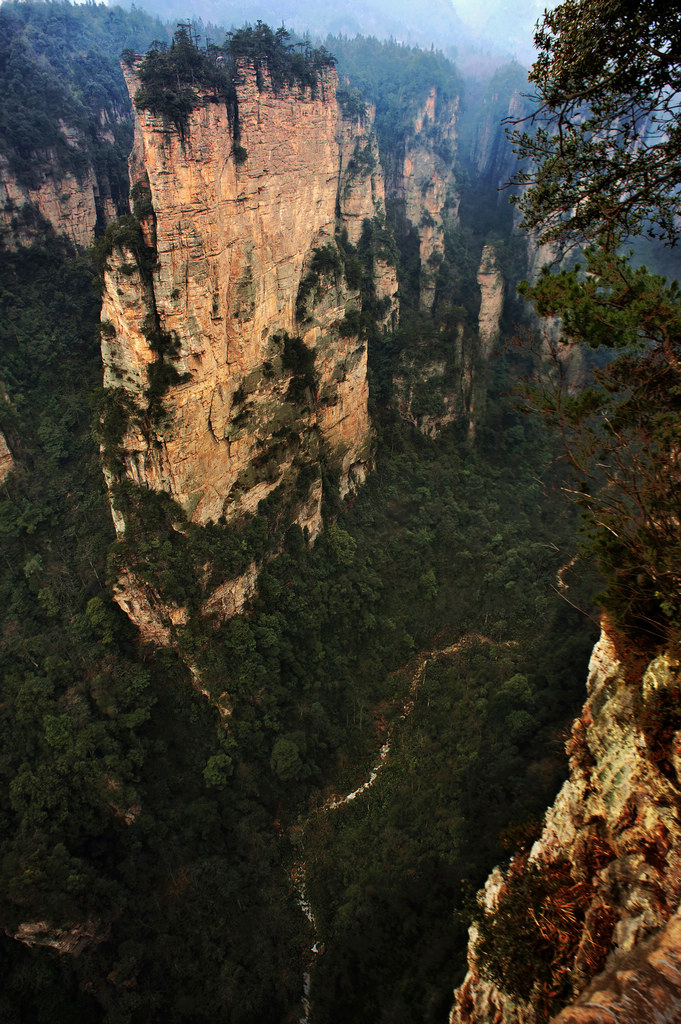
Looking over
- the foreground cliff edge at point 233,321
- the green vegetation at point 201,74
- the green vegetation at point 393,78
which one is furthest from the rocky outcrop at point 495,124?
the green vegetation at point 201,74

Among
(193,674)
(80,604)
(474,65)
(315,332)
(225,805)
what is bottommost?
(225,805)

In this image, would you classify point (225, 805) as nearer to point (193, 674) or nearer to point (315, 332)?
point (193, 674)

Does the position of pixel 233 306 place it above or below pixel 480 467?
above

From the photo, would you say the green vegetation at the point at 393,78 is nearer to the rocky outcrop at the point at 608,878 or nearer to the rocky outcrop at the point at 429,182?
the rocky outcrop at the point at 429,182

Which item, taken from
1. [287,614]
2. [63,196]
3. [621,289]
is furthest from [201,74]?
[287,614]

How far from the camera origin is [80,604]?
706 inches

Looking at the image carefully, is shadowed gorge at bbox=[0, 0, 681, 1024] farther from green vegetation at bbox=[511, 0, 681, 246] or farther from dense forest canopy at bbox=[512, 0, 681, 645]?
green vegetation at bbox=[511, 0, 681, 246]

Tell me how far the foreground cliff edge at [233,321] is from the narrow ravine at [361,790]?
6870 mm

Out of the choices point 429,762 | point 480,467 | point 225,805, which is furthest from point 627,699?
point 480,467

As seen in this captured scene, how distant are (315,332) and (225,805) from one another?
17.2 metres

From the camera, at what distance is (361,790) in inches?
693

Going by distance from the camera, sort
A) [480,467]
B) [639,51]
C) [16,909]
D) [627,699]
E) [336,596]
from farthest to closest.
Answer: [480,467] < [336,596] < [16,909] < [627,699] < [639,51]

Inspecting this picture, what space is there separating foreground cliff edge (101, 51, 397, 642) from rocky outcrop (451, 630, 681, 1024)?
12.7 meters

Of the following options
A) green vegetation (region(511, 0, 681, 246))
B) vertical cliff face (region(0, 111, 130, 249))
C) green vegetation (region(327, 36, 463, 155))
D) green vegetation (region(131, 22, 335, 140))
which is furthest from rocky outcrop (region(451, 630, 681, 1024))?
green vegetation (region(327, 36, 463, 155))
